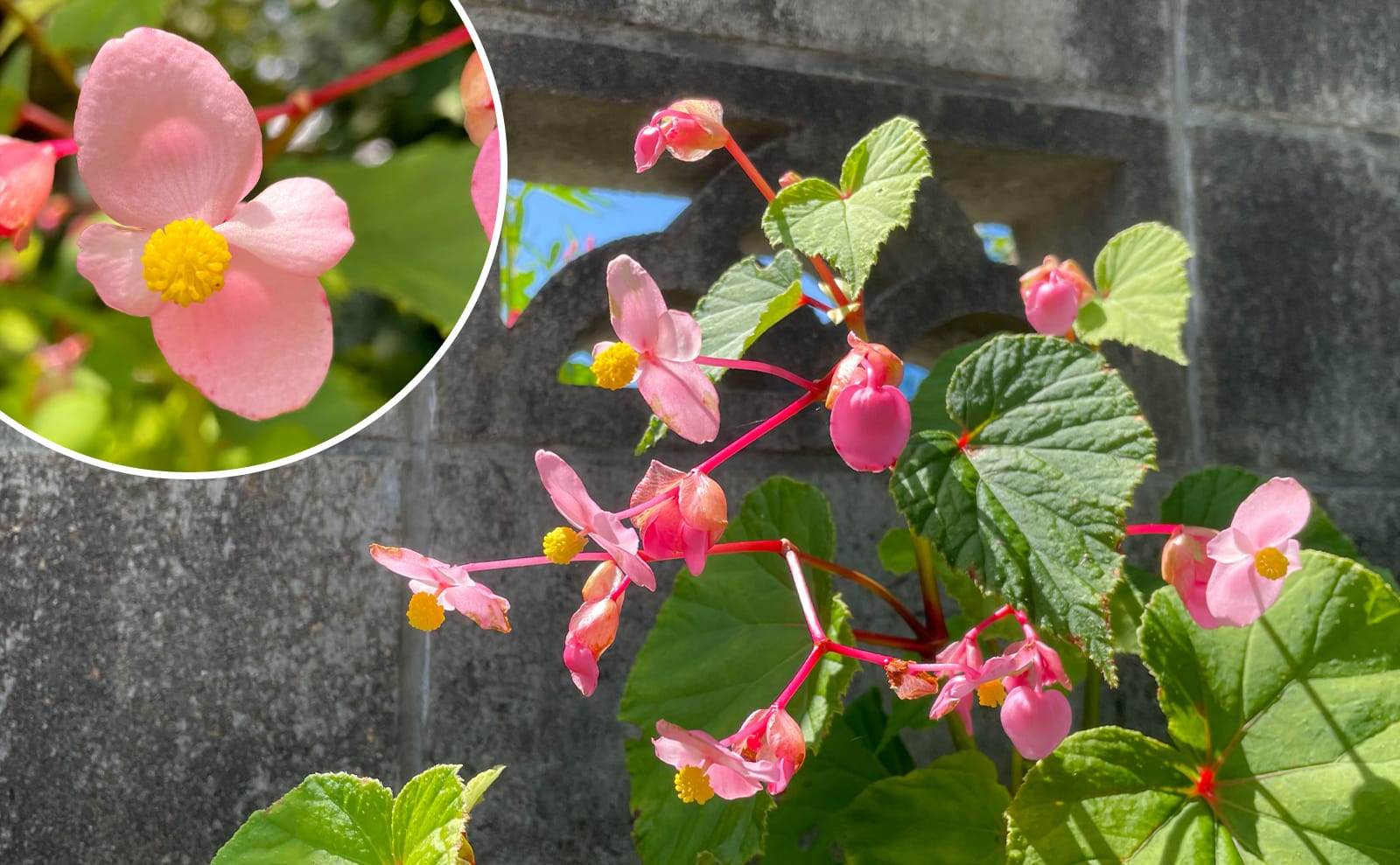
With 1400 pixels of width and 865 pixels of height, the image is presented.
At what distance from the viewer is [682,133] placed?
681 mm

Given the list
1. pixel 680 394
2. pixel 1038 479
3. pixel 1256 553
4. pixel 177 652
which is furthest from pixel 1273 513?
pixel 177 652

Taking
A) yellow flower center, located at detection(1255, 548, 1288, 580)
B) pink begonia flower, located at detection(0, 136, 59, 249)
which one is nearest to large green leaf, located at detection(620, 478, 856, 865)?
yellow flower center, located at detection(1255, 548, 1288, 580)

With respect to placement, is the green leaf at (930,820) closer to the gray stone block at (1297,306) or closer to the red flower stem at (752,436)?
the red flower stem at (752,436)

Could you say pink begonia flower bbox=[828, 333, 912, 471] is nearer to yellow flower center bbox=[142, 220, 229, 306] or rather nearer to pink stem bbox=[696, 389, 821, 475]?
pink stem bbox=[696, 389, 821, 475]

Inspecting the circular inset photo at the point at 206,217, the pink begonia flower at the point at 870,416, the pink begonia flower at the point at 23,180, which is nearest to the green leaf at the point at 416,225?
the circular inset photo at the point at 206,217

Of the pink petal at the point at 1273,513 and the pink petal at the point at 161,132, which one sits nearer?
the pink petal at the point at 161,132

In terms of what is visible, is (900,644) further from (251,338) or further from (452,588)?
(251,338)

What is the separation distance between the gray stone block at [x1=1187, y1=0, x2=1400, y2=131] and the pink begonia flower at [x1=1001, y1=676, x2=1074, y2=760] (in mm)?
864

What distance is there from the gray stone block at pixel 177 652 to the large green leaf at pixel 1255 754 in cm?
58

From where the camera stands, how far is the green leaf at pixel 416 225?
1.81ft

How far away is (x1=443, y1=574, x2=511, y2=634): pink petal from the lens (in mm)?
620

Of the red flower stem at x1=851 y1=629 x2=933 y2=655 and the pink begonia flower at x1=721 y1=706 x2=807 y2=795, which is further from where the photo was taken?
the red flower stem at x1=851 y1=629 x2=933 y2=655

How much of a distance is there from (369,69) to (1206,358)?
3.20 ft

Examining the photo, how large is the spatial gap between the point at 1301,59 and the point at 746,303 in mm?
929
